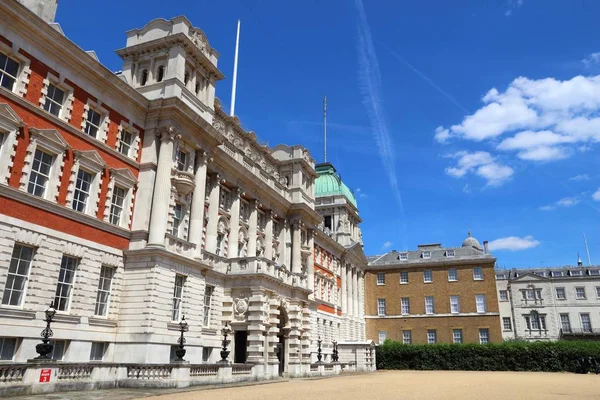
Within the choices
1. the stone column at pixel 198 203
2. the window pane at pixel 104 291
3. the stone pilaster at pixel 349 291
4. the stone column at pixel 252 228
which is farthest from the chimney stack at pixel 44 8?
the stone pilaster at pixel 349 291

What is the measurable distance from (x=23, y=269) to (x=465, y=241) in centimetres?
7450

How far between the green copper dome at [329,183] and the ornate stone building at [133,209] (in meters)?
26.9

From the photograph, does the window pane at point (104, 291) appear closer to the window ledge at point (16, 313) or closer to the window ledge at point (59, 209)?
the window ledge at point (59, 209)

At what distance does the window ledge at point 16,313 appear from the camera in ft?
63.0

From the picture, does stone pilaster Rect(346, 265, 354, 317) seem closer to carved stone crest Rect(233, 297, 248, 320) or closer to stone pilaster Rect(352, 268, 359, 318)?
stone pilaster Rect(352, 268, 359, 318)

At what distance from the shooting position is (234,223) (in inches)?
1393

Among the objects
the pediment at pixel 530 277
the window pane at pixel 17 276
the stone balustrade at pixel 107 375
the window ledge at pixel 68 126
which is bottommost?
the stone balustrade at pixel 107 375

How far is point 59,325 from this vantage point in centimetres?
2158

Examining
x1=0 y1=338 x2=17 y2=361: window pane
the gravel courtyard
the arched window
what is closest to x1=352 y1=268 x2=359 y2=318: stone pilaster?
the gravel courtyard

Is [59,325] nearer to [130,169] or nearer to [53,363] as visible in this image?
[53,363]

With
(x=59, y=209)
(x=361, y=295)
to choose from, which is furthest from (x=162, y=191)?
(x=361, y=295)

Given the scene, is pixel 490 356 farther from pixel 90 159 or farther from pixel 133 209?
pixel 90 159

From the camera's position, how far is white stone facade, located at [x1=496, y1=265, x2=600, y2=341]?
7106 centimetres

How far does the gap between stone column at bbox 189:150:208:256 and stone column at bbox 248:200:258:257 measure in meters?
7.94
